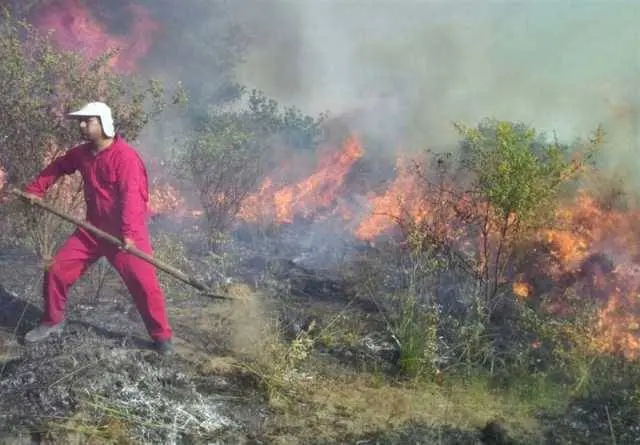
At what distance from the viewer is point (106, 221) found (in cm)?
537

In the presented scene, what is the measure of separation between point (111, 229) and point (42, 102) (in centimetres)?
169

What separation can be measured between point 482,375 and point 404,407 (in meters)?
0.98

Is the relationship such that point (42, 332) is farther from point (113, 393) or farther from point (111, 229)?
point (113, 393)

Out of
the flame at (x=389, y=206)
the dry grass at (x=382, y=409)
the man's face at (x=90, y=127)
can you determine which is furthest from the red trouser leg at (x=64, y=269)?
the flame at (x=389, y=206)

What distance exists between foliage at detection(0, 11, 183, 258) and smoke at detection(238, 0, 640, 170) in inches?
325

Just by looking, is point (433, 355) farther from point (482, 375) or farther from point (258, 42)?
point (258, 42)

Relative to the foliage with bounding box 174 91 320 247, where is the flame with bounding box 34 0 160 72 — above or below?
above

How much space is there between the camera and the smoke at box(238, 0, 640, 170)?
577 inches

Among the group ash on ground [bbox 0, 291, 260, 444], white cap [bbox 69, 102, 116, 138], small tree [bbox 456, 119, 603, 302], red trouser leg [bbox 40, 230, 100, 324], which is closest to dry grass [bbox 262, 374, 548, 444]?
ash on ground [bbox 0, 291, 260, 444]

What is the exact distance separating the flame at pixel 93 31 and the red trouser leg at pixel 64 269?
7.52 m

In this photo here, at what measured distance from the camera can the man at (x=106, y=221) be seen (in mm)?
5168

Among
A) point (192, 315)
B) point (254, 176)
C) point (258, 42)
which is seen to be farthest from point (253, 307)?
point (258, 42)

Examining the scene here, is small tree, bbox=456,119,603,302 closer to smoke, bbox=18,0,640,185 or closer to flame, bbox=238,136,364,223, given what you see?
flame, bbox=238,136,364,223

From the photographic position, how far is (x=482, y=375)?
5.48 m
